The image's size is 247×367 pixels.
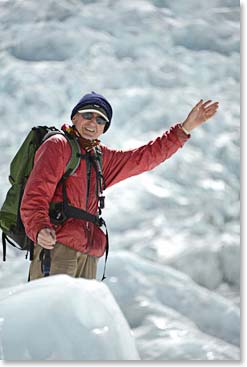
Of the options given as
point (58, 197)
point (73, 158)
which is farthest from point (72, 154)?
point (58, 197)

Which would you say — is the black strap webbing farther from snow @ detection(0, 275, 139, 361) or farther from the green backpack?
snow @ detection(0, 275, 139, 361)

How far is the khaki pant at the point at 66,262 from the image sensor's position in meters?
1.95

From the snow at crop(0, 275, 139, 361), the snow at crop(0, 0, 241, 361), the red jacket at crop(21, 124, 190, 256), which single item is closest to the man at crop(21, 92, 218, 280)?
the red jacket at crop(21, 124, 190, 256)

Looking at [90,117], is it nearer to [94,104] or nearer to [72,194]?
[94,104]

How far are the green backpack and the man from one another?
0.06 ft

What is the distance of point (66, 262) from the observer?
195cm

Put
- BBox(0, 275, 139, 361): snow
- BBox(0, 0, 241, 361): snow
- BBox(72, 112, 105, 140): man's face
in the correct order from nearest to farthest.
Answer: BBox(0, 275, 139, 361): snow
BBox(72, 112, 105, 140): man's face
BBox(0, 0, 241, 361): snow

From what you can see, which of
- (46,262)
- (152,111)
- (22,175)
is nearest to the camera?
(46,262)

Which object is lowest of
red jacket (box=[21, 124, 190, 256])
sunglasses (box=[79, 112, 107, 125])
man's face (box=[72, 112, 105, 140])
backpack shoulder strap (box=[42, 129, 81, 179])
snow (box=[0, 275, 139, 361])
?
snow (box=[0, 275, 139, 361])

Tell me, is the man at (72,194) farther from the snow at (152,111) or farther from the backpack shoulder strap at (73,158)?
the snow at (152,111)

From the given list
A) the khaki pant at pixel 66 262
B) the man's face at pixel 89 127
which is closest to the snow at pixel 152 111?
the khaki pant at pixel 66 262

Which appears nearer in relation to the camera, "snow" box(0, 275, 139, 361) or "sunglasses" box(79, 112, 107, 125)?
"snow" box(0, 275, 139, 361)

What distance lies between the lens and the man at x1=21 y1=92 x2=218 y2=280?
1912 millimetres

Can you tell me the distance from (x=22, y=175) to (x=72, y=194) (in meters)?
0.16
